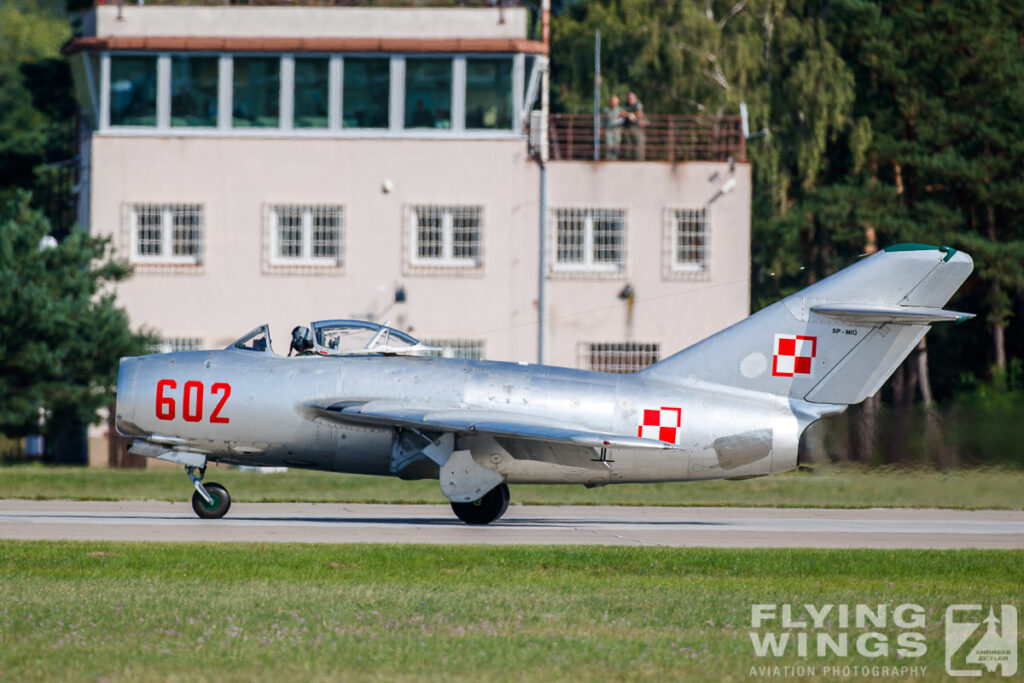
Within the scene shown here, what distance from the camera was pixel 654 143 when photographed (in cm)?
4178

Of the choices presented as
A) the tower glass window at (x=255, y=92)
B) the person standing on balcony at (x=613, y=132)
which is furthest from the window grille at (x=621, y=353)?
the tower glass window at (x=255, y=92)

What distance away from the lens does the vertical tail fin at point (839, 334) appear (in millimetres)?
19281

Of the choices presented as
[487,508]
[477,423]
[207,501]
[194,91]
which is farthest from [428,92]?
[477,423]

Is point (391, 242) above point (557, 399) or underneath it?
above

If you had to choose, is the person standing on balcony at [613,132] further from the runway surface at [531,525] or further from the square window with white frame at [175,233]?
the runway surface at [531,525]

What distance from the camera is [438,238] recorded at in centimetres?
3875

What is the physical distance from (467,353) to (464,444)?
1854 cm

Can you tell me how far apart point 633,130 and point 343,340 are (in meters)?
21.1

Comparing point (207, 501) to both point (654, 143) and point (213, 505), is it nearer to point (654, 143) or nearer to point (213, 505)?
point (213, 505)

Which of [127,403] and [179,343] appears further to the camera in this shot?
[179,343]

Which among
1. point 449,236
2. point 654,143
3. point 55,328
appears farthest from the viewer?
point 654,143

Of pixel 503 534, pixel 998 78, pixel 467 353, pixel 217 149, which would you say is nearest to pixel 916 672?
pixel 503 534

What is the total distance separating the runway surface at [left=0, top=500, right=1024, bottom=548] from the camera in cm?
1817

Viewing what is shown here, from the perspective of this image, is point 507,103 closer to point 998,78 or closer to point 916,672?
point 998,78
